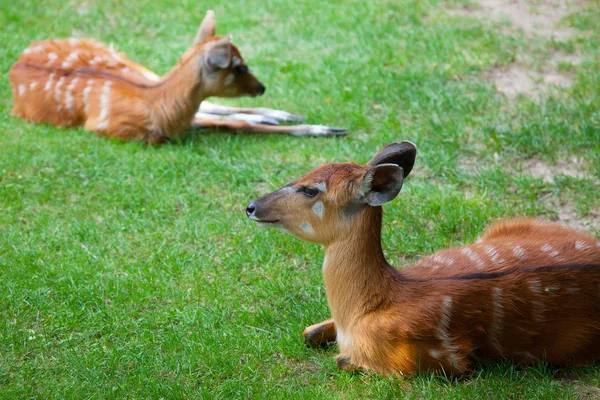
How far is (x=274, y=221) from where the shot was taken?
450 centimetres

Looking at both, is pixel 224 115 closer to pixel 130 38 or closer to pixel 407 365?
pixel 130 38

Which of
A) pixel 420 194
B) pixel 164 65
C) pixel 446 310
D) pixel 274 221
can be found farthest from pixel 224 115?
pixel 446 310

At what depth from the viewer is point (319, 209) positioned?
4.38 m

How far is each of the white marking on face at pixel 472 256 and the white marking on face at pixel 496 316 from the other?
Result: 8.4 inches

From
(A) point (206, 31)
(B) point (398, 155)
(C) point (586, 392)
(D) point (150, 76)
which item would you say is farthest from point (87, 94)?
(C) point (586, 392)

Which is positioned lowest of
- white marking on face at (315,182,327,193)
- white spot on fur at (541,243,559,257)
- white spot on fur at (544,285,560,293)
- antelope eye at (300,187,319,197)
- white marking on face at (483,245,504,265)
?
white spot on fur at (544,285,560,293)

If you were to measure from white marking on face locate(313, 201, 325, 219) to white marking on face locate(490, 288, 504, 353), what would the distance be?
3.11 feet

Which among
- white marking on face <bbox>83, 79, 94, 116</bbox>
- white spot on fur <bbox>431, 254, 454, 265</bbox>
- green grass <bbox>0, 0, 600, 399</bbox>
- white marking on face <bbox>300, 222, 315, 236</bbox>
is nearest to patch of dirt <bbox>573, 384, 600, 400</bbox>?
green grass <bbox>0, 0, 600, 399</bbox>

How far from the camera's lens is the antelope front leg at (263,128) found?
7586mm

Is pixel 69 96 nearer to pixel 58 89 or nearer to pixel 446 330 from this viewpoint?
pixel 58 89

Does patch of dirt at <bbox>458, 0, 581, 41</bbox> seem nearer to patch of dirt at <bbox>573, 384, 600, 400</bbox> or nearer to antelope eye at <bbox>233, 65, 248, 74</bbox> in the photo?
antelope eye at <bbox>233, 65, 248, 74</bbox>

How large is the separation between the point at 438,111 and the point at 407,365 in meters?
4.02

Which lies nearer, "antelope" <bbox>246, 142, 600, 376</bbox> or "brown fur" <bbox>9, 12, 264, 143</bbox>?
"antelope" <bbox>246, 142, 600, 376</bbox>

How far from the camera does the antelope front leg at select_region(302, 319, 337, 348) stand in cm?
458
